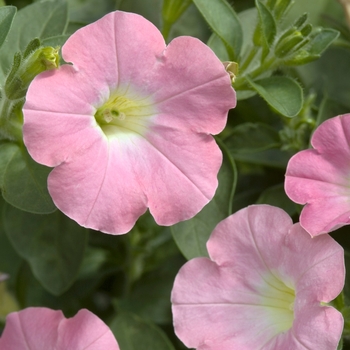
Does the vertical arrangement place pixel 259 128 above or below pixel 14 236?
above

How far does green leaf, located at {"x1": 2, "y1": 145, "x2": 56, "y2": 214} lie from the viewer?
860 millimetres

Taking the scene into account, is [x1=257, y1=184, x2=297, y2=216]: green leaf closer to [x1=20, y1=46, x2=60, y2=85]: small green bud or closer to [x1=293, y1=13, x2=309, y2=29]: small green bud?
[x1=293, y1=13, x2=309, y2=29]: small green bud

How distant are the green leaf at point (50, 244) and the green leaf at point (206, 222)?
0.20 metres

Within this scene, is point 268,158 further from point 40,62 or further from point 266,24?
point 40,62

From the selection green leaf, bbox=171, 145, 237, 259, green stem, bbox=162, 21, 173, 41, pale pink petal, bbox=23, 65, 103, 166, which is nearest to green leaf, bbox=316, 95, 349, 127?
green leaf, bbox=171, 145, 237, 259

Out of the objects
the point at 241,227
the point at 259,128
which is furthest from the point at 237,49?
the point at 241,227

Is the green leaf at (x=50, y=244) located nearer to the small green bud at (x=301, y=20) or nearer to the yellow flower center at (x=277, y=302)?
the yellow flower center at (x=277, y=302)

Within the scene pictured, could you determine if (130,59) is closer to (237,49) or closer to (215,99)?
(215,99)

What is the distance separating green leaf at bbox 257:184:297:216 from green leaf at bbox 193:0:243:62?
235 mm

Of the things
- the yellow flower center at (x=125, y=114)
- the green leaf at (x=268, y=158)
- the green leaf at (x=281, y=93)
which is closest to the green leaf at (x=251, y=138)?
the green leaf at (x=268, y=158)

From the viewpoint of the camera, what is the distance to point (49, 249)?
1049 millimetres

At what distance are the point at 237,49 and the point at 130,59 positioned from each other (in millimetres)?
250

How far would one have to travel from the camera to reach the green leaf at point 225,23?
3.06 ft

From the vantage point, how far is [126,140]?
0.85m
